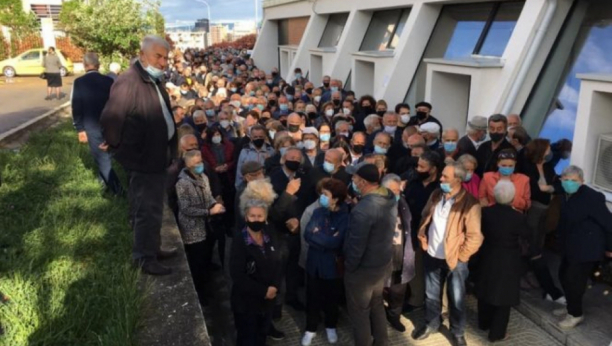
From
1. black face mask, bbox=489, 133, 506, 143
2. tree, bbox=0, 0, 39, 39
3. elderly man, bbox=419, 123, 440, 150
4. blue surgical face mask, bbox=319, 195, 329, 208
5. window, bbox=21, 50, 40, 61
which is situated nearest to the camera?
blue surgical face mask, bbox=319, 195, 329, 208

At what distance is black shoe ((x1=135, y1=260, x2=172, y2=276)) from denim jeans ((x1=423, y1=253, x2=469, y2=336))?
7.85 feet

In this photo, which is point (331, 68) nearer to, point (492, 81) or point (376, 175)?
point (492, 81)

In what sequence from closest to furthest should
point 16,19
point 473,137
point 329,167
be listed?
point 329,167, point 473,137, point 16,19

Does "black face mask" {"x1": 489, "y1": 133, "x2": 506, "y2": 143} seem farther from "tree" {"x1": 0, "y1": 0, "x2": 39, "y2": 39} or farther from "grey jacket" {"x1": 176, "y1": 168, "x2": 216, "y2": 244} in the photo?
"tree" {"x1": 0, "y1": 0, "x2": 39, "y2": 39}

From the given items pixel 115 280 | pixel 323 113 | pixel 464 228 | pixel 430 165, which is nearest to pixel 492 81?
pixel 323 113

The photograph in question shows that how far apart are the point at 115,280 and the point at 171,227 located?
166 cm

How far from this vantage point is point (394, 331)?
502 centimetres

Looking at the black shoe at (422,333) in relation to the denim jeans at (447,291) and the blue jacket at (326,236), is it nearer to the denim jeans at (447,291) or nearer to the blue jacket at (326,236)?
the denim jeans at (447,291)

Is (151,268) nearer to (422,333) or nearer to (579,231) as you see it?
(422,333)

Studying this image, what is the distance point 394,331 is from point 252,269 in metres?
1.83

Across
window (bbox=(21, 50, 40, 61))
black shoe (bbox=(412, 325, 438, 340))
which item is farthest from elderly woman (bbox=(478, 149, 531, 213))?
window (bbox=(21, 50, 40, 61))

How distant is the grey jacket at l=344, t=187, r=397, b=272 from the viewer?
3957 mm

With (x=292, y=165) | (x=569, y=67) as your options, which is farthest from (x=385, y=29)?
(x=292, y=165)

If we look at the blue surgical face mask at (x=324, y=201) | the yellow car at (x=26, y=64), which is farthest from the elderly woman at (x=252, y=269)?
the yellow car at (x=26, y=64)
